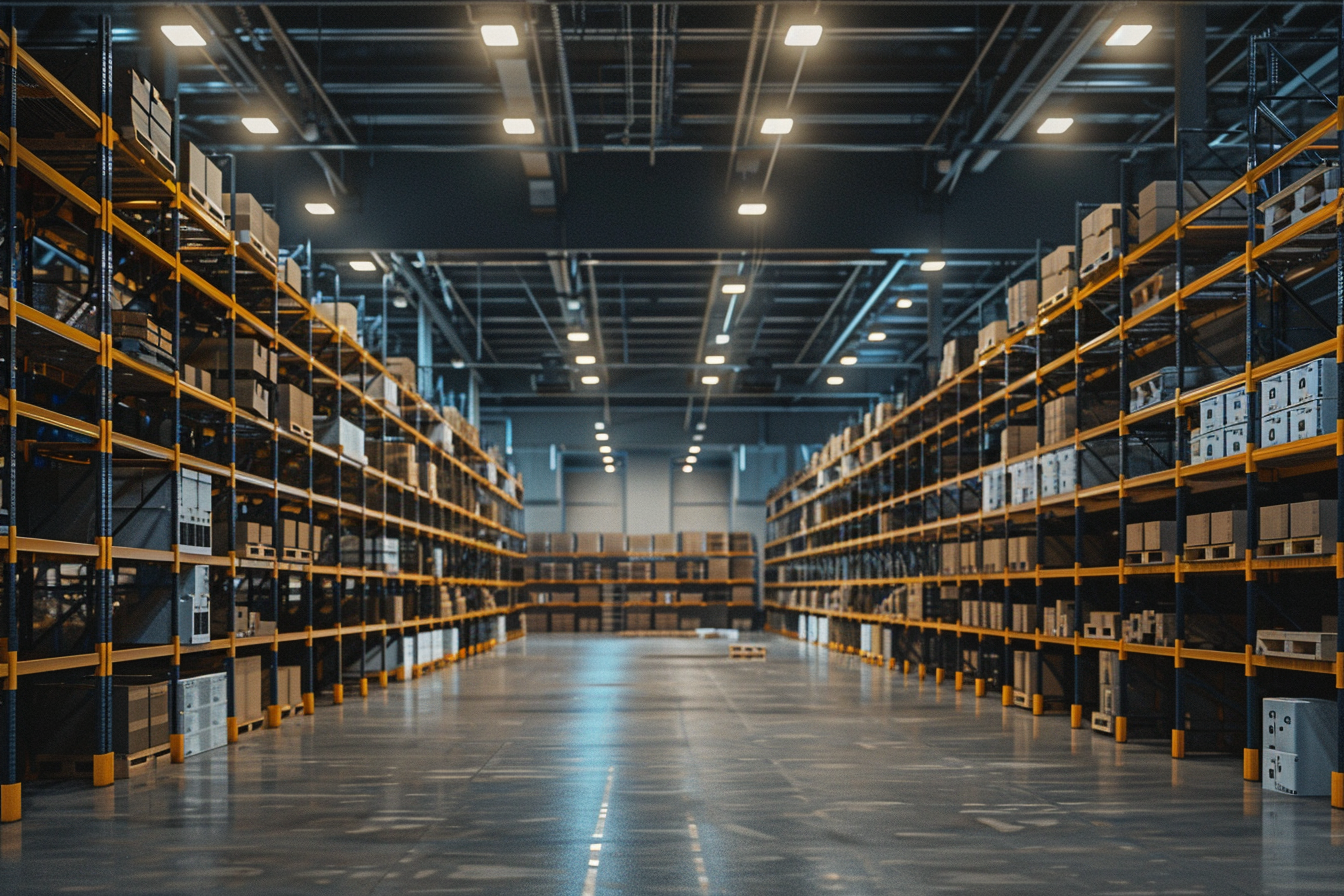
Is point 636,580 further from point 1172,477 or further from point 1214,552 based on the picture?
point 1214,552

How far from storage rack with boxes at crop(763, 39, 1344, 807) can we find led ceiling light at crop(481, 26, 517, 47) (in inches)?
228

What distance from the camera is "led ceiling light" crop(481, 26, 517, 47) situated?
1142 centimetres

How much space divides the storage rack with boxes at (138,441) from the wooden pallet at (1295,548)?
8.11 m

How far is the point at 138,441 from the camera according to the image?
30.1ft

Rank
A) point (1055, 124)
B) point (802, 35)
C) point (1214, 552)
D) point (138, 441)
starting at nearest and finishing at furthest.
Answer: point (138, 441) → point (1214, 552) → point (802, 35) → point (1055, 124)

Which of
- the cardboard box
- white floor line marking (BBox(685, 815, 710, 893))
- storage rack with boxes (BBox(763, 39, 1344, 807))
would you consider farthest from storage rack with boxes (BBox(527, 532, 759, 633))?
white floor line marking (BBox(685, 815, 710, 893))

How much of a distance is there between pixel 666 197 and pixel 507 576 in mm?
20813

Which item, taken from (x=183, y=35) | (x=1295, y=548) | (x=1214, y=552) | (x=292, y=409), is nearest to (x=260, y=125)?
(x=183, y=35)

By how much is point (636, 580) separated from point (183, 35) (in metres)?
33.2

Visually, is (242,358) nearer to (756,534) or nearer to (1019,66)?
(1019,66)

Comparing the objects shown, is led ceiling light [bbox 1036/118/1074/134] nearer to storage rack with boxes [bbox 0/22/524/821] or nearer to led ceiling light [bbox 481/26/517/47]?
led ceiling light [bbox 481/26/517/47]

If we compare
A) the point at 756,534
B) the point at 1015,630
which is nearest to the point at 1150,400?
the point at 1015,630

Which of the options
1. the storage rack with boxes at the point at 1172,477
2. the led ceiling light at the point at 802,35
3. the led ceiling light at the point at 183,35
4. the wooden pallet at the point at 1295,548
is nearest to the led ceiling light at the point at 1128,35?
the storage rack with boxes at the point at 1172,477

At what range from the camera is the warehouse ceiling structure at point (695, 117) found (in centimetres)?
1356
